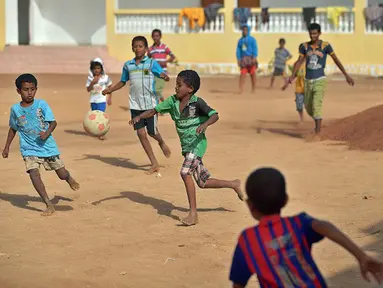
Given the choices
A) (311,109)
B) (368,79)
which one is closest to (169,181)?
(311,109)

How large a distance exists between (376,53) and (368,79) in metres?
1.49

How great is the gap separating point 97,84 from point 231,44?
12763 millimetres

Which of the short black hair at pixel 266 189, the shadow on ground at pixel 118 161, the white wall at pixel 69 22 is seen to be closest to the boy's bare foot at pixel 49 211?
the shadow on ground at pixel 118 161

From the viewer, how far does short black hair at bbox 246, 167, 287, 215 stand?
352cm

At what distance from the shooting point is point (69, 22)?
3077cm

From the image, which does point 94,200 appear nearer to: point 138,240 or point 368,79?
point 138,240

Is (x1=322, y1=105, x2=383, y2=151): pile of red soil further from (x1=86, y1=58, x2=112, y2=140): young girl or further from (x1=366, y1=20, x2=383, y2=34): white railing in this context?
(x1=366, y1=20, x2=383, y2=34): white railing

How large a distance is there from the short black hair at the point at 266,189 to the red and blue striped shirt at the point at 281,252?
3.3 inches

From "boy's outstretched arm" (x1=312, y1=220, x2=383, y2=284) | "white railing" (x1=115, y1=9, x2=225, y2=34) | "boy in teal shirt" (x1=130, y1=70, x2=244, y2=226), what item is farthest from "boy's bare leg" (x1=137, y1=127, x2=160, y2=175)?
"white railing" (x1=115, y1=9, x2=225, y2=34)

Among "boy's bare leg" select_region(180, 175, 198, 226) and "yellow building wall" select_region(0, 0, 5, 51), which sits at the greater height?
"yellow building wall" select_region(0, 0, 5, 51)

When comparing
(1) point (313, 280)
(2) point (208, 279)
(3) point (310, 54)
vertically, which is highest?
(3) point (310, 54)

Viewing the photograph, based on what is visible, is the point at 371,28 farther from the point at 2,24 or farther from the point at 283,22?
the point at 2,24

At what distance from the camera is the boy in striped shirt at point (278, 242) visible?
139 inches

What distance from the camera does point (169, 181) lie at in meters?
9.91
